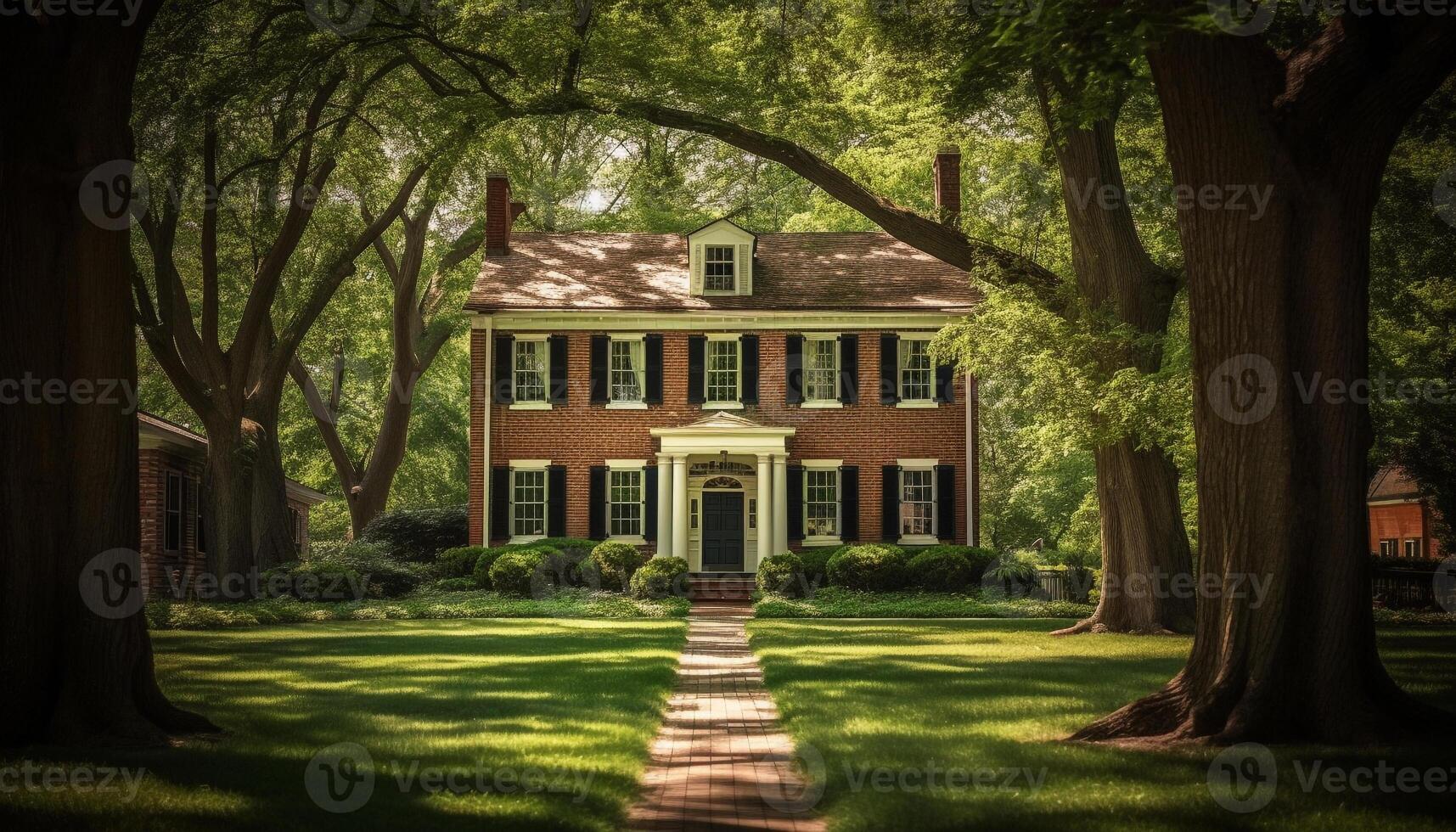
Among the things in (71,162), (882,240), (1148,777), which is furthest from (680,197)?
(1148,777)

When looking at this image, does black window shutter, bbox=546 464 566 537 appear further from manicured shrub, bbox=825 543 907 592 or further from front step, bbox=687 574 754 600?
manicured shrub, bbox=825 543 907 592

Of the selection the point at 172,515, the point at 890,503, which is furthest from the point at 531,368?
the point at 890,503

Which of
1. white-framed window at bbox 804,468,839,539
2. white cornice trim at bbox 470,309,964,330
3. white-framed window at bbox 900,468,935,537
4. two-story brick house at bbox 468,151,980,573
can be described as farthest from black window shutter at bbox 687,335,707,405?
white-framed window at bbox 900,468,935,537

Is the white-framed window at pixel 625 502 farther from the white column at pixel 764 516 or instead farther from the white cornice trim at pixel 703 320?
the white cornice trim at pixel 703 320

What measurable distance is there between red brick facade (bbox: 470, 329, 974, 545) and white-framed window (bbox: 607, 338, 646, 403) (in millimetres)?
366

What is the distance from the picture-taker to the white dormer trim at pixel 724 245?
96.2 ft

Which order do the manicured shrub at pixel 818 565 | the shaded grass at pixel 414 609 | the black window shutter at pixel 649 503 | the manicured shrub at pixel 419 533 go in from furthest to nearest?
the manicured shrub at pixel 419 533, the black window shutter at pixel 649 503, the manicured shrub at pixel 818 565, the shaded grass at pixel 414 609

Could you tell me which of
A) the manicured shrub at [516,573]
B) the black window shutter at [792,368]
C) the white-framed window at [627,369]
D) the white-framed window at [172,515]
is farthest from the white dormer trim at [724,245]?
the white-framed window at [172,515]

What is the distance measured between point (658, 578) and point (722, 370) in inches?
248

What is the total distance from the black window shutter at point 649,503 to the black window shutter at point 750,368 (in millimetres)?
2659

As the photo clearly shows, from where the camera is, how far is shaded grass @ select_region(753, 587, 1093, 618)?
882 inches

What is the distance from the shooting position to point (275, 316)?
100 feet

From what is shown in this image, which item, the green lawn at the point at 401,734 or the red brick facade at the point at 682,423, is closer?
the green lawn at the point at 401,734

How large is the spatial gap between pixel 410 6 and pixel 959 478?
16296 millimetres
